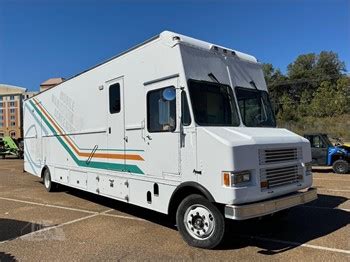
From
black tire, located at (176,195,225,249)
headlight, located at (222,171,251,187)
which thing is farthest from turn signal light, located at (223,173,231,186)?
black tire, located at (176,195,225,249)

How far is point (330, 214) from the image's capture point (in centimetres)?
773

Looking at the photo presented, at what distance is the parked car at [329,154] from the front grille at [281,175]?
10.5 meters

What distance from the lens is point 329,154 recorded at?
1603 centimetres

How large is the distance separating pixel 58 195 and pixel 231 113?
6946 mm

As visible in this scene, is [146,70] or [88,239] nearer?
A: [88,239]

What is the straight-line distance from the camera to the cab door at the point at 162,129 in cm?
606

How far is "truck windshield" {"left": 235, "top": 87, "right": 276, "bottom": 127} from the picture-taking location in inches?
259

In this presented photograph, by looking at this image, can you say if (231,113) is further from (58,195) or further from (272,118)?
(58,195)

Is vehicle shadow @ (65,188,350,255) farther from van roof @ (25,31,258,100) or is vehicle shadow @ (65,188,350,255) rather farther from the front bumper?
van roof @ (25,31,258,100)

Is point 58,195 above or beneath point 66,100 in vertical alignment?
beneath

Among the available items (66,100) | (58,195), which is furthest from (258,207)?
(58,195)

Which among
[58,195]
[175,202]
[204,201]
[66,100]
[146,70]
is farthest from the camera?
[58,195]

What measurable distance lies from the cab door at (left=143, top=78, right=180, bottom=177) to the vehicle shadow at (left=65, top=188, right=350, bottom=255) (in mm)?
1340

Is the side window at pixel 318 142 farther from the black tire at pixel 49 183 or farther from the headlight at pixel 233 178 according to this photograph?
the headlight at pixel 233 178
